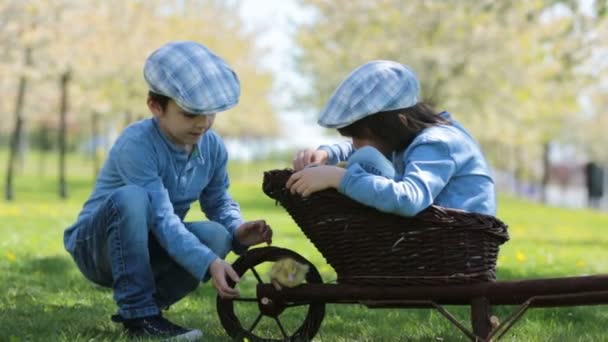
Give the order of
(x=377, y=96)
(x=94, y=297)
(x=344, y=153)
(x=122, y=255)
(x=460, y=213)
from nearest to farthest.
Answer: (x=460, y=213) < (x=377, y=96) < (x=122, y=255) < (x=344, y=153) < (x=94, y=297)

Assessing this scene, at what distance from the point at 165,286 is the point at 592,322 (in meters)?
2.16

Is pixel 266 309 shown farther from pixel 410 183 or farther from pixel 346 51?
pixel 346 51

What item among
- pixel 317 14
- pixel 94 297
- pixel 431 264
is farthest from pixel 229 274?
pixel 317 14

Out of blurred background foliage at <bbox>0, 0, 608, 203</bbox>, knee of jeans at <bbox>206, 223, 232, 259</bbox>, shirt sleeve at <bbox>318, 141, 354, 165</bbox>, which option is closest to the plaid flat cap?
shirt sleeve at <bbox>318, 141, 354, 165</bbox>

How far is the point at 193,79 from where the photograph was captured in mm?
3887

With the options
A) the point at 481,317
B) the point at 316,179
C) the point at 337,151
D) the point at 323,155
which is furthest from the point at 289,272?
the point at 481,317

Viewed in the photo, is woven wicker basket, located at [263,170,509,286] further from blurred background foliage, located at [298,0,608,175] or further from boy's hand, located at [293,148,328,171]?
blurred background foliage, located at [298,0,608,175]

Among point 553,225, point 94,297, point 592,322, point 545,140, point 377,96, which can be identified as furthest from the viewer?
point 545,140

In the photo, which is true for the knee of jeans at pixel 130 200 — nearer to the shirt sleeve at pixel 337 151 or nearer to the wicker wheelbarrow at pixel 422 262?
the wicker wheelbarrow at pixel 422 262

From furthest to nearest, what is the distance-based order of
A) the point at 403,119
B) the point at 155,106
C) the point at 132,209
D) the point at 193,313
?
the point at 193,313 → the point at 155,106 → the point at 132,209 → the point at 403,119

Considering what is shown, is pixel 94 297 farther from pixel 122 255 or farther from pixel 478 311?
pixel 478 311

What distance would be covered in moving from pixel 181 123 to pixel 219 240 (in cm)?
57

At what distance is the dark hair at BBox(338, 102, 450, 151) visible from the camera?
372 centimetres

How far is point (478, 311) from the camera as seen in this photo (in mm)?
3508
